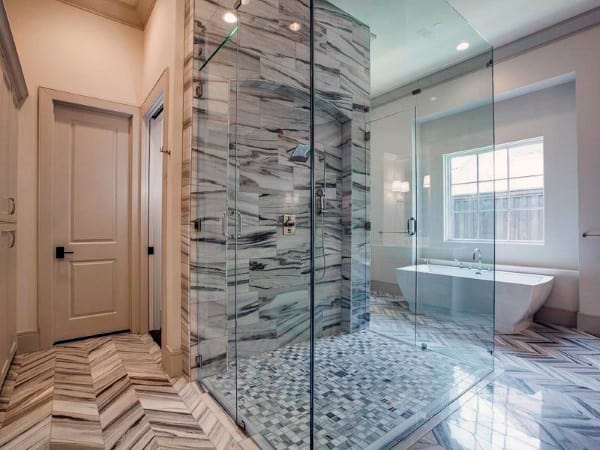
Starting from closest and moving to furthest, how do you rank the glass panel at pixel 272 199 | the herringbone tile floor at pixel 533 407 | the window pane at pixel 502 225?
the herringbone tile floor at pixel 533 407, the glass panel at pixel 272 199, the window pane at pixel 502 225

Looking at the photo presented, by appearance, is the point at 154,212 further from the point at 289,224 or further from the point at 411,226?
the point at 411,226

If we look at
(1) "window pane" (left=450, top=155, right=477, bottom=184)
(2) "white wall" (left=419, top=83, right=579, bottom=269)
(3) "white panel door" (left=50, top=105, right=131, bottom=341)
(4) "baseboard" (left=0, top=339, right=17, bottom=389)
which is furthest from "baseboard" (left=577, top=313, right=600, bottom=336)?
(4) "baseboard" (left=0, top=339, right=17, bottom=389)

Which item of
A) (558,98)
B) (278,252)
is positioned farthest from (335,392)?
(558,98)

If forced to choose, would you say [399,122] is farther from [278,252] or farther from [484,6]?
[278,252]

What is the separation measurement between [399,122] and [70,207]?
3313 mm

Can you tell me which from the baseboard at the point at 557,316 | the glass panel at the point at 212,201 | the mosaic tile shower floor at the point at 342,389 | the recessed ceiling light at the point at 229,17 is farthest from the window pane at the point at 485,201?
the recessed ceiling light at the point at 229,17

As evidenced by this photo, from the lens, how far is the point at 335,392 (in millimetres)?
1971

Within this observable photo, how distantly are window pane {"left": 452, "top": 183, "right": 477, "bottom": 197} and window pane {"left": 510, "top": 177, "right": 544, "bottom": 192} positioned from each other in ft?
1.86

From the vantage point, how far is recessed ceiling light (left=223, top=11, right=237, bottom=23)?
2158 mm

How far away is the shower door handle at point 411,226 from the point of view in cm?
328

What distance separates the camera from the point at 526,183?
3.77 m

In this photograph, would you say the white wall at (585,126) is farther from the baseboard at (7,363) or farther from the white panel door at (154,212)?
the baseboard at (7,363)

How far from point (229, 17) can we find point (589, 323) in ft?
13.7

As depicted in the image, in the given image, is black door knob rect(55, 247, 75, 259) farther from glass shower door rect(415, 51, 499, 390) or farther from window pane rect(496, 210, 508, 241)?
window pane rect(496, 210, 508, 241)
